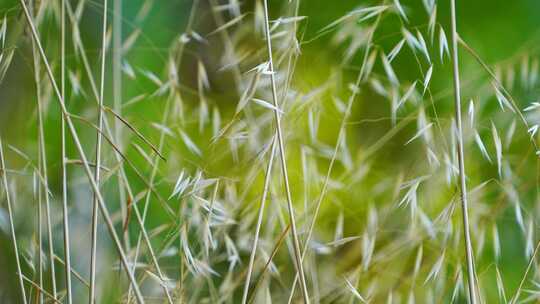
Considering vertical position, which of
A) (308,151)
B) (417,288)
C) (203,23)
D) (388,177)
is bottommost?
(417,288)

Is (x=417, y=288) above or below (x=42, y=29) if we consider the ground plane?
below

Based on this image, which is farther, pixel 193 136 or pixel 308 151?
pixel 193 136

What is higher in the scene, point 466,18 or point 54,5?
point 54,5

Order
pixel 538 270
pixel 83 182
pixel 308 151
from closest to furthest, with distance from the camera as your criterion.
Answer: pixel 538 270 < pixel 308 151 < pixel 83 182

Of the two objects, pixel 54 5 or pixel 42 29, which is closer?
pixel 54 5

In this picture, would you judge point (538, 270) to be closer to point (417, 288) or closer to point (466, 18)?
point (417, 288)

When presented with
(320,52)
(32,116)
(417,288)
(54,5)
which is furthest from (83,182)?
(417,288)

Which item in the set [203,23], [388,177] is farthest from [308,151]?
[203,23]

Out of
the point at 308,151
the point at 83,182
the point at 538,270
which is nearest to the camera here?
the point at 538,270

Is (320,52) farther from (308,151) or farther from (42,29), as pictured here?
(42,29)
